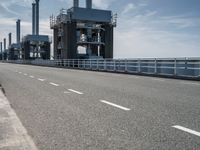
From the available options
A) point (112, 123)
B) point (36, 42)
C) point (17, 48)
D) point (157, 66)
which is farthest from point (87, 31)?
point (17, 48)

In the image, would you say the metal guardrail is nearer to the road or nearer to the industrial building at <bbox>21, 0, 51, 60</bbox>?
the road

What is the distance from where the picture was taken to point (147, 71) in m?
27.3

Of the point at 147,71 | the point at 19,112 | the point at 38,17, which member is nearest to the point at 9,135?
the point at 19,112

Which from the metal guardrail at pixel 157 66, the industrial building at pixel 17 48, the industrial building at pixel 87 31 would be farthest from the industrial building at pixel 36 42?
the metal guardrail at pixel 157 66

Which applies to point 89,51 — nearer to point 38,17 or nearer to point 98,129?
point 38,17

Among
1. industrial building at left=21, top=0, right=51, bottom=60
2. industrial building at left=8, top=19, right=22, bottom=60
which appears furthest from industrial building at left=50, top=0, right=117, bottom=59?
industrial building at left=8, top=19, right=22, bottom=60

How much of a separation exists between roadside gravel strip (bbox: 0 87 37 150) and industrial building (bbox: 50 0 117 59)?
170 ft

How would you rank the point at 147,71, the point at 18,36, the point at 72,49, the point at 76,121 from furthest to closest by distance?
the point at 18,36, the point at 72,49, the point at 147,71, the point at 76,121

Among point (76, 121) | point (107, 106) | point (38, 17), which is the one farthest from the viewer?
point (38, 17)

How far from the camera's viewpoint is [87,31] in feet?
199

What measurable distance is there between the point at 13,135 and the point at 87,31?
2191 inches

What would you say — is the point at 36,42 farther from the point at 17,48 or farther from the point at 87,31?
the point at 87,31

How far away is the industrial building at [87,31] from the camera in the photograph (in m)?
59.5

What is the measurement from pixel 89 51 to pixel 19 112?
174ft
